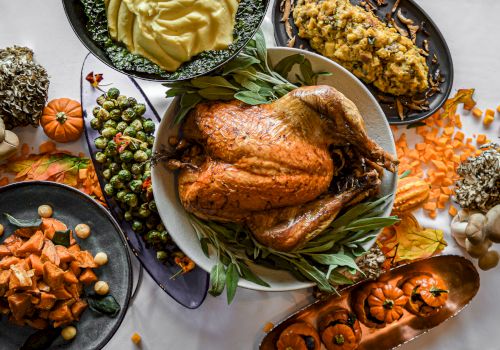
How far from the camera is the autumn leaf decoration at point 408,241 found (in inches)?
86.4

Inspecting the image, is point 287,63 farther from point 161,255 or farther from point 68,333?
point 68,333

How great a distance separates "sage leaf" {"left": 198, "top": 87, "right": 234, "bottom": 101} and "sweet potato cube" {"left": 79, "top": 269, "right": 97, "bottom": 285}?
81 centimetres

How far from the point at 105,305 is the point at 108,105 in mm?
770

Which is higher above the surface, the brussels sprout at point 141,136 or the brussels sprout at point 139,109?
the brussels sprout at point 139,109

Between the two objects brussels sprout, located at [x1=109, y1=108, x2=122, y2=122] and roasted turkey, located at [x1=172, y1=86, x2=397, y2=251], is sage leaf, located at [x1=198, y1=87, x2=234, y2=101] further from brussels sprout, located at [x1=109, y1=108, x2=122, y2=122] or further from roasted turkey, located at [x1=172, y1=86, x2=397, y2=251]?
brussels sprout, located at [x1=109, y1=108, x2=122, y2=122]

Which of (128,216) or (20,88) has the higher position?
(20,88)

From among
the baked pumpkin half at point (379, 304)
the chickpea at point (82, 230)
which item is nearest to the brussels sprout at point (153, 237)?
the chickpea at point (82, 230)

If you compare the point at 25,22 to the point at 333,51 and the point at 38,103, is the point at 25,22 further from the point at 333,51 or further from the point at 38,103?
the point at 333,51

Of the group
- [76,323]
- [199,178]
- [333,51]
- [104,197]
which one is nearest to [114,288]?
[76,323]

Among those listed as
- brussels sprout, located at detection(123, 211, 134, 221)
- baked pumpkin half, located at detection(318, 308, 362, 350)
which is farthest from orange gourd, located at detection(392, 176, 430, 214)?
brussels sprout, located at detection(123, 211, 134, 221)

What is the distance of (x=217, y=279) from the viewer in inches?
70.3

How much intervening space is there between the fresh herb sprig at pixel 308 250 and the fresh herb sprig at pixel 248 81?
17.3 inches

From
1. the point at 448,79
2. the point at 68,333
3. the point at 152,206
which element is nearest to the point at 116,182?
the point at 152,206

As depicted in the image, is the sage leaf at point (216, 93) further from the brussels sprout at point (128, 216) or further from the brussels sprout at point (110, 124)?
the brussels sprout at point (128, 216)
